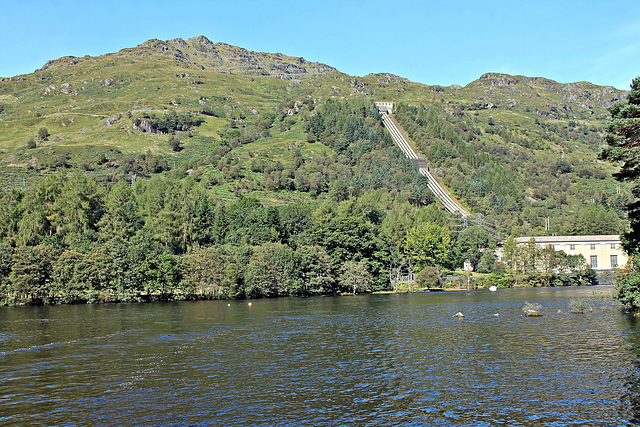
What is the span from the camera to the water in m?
27.0

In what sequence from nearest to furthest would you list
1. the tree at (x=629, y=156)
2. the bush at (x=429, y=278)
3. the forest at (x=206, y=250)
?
1. the tree at (x=629, y=156)
2. the forest at (x=206, y=250)
3. the bush at (x=429, y=278)

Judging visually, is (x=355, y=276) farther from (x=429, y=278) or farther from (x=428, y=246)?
(x=428, y=246)

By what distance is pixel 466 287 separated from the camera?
12750cm

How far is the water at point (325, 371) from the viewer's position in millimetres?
26969

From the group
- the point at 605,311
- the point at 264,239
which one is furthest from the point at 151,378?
the point at 264,239

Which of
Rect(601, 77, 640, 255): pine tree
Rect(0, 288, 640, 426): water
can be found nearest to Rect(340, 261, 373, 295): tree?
Rect(0, 288, 640, 426): water

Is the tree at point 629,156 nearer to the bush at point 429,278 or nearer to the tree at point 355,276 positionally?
the tree at point 355,276

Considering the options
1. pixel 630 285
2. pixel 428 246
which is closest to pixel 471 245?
pixel 428 246

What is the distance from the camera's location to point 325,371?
36.6 meters

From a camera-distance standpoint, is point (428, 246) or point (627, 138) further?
point (428, 246)

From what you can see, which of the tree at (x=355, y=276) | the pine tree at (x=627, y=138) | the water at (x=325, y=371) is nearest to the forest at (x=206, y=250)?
the tree at (x=355, y=276)

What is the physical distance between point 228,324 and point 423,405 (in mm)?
→ 37251

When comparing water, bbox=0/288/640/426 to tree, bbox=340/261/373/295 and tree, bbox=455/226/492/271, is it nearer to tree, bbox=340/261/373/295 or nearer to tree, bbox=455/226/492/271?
tree, bbox=340/261/373/295

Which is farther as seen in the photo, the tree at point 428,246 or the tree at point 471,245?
the tree at point 471,245
